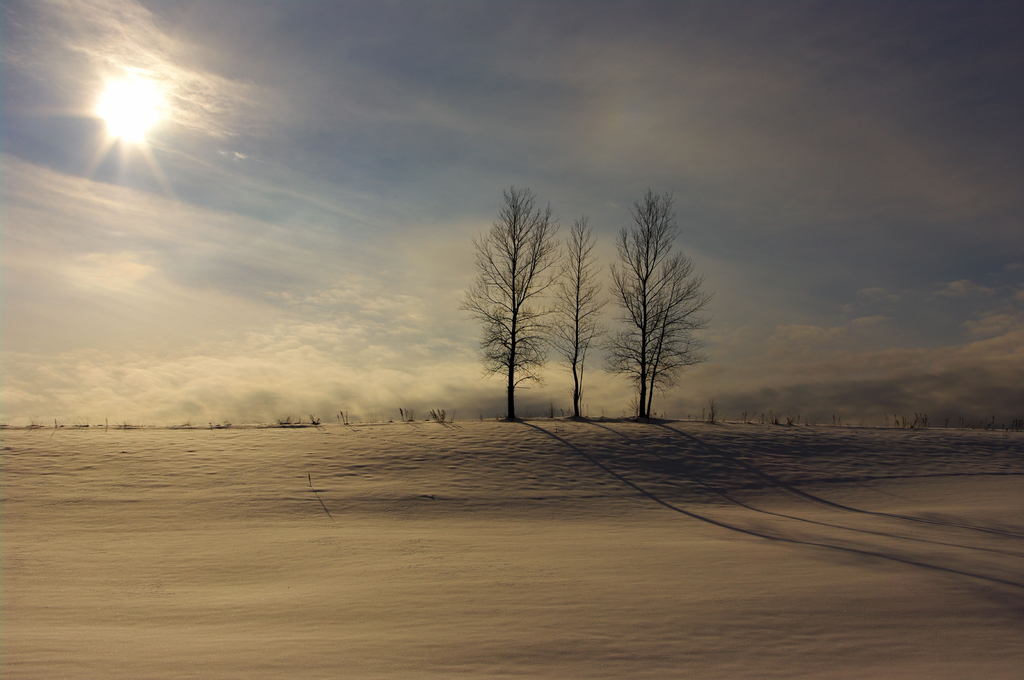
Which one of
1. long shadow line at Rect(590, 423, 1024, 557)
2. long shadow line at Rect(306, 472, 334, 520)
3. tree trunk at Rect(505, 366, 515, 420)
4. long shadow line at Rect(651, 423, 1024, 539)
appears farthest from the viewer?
tree trunk at Rect(505, 366, 515, 420)

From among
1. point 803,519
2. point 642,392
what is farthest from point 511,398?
point 803,519

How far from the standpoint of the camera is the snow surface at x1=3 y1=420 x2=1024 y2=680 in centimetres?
665

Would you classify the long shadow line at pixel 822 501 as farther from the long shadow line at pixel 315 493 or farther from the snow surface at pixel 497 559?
the long shadow line at pixel 315 493

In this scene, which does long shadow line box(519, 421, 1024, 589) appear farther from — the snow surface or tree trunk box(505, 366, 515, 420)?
tree trunk box(505, 366, 515, 420)

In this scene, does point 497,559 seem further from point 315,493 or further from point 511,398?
point 511,398

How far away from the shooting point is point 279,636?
7.16m

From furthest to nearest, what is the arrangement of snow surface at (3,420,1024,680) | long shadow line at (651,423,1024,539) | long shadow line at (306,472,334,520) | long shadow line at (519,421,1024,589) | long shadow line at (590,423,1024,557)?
long shadow line at (306,472,334,520), long shadow line at (651,423,1024,539), long shadow line at (590,423,1024,557), long shadow line at (519,421,1024,589), snow surface at (3,420,1024,680)

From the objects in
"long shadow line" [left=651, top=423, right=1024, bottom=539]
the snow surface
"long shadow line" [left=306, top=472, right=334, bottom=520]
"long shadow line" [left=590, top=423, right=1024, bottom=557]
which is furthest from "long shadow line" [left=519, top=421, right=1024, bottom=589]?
"long shadow line" [left=306, top=472, right=334, bottom=520]

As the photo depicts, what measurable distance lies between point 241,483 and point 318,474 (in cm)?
215

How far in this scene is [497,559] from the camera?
1099 centimetres

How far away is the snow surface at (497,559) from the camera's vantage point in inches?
262

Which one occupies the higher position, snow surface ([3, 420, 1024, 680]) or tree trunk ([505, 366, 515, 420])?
tree trunk ([505, 366, 515, 420])

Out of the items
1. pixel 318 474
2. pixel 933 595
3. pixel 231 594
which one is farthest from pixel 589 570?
pixel 318 474

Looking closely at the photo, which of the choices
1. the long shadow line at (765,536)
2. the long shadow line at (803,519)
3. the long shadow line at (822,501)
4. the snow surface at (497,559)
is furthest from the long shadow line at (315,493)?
the long shadow line at (822,501)
